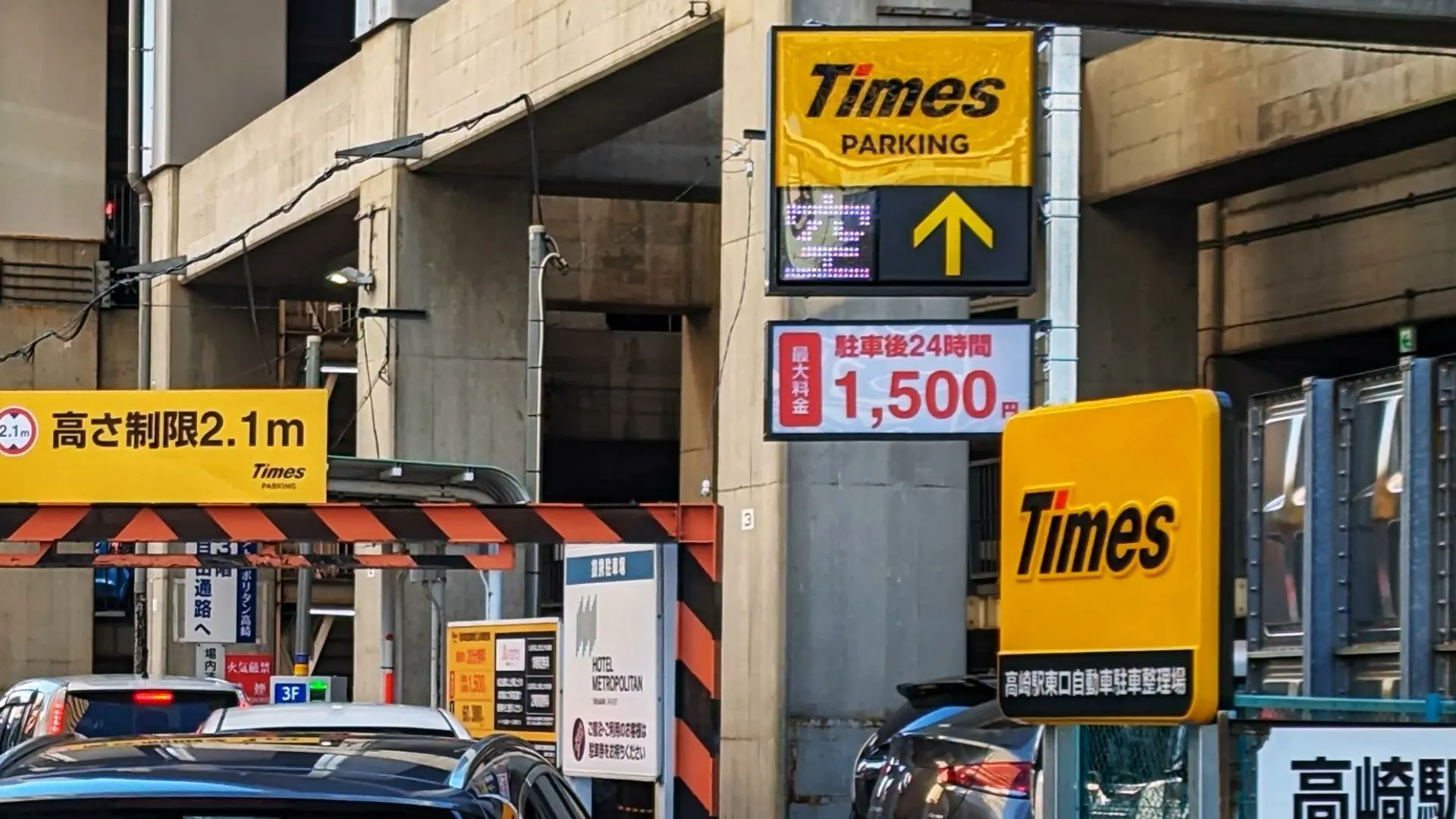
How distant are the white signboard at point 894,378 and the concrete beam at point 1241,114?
7288 mm

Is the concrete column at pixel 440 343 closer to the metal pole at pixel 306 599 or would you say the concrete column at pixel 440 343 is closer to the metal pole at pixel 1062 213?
the metal pole at pixel 306 599

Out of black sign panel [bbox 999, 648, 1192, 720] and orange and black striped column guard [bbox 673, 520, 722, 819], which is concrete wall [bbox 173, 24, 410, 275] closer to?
orange and black striped column guard [bbox 673, 520, 722, 819]

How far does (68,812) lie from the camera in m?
5.01

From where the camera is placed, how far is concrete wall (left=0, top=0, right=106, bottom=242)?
45.7 meters

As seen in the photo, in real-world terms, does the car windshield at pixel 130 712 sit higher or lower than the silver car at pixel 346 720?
lower

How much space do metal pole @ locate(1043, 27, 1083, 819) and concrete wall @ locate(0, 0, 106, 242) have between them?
3362 centimetres

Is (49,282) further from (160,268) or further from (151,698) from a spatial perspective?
(151,698)

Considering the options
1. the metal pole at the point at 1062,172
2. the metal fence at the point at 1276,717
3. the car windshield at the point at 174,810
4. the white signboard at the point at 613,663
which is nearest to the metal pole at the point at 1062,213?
the metal pole at the point at 1062,172

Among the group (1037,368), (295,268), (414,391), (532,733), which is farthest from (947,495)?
(295,268)

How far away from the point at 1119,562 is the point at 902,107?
11101 mm

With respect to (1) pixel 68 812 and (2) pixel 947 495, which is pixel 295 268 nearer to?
(2) pixel 947 495

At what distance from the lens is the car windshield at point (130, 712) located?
1708 cm

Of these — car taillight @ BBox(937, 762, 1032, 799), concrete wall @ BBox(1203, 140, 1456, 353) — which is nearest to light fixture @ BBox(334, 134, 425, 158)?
concrete wall @ BBox(1203, 140, 1456, 353)

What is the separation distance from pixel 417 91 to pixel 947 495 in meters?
12.2
